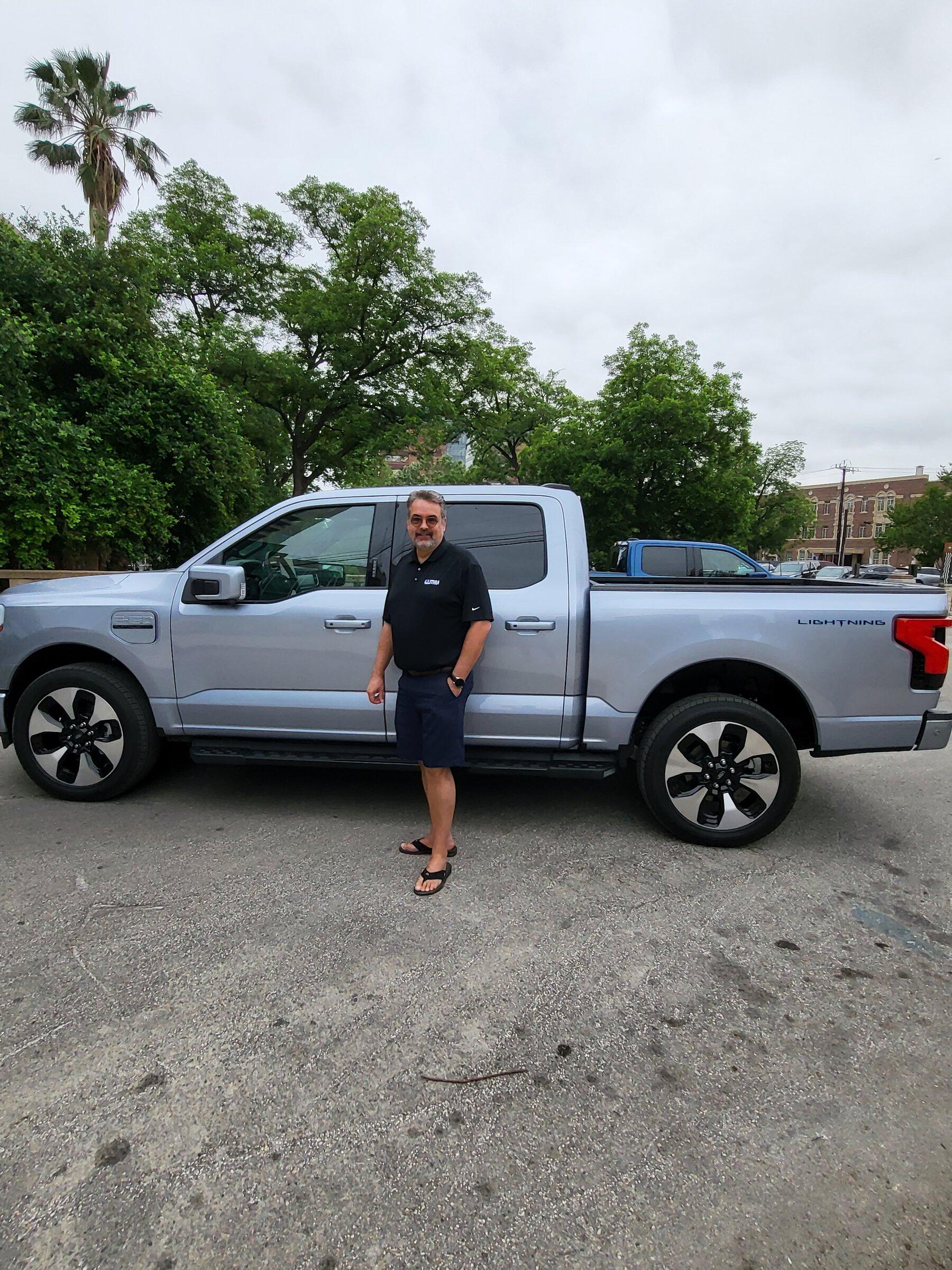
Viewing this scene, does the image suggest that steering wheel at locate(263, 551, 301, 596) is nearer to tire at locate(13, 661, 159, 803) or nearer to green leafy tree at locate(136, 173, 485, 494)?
tire at locate(13, 661, 159, 803)

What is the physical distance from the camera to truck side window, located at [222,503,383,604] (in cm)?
386

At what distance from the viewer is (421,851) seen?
3.48m

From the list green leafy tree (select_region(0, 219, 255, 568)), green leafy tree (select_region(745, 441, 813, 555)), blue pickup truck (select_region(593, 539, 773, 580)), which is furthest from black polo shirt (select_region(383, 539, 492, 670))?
green leafy tree (select_region(745, 441, 813, 555))

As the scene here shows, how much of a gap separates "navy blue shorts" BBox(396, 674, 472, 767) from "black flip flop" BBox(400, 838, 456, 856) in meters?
0.53

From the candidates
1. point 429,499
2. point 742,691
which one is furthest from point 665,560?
point 429,499

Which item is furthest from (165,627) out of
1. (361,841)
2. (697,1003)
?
(697,1003)

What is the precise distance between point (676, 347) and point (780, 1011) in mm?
29473

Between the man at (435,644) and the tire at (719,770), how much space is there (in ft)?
3.56

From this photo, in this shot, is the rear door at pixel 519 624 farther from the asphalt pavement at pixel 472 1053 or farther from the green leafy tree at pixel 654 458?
the green leafy tree at pixel 654 458

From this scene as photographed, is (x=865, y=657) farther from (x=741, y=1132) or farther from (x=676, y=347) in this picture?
(x=676, y=347)

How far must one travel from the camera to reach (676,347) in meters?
27.7

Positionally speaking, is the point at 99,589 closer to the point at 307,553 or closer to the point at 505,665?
the point at 307,553

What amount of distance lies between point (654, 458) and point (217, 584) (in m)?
22.3

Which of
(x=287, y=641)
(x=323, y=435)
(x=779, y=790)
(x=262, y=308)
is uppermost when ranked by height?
(x=262, y=308)
